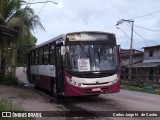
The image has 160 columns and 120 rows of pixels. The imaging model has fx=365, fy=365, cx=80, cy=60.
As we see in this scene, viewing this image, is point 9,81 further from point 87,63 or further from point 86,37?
point 87,63

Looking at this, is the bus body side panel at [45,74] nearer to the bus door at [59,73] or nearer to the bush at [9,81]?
the bus door at [59,73]

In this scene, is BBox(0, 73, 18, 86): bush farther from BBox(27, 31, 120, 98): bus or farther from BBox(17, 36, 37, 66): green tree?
BBox(27, 31, 120, 98): bus

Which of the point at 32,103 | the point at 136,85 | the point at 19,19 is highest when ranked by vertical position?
the point at 19,19

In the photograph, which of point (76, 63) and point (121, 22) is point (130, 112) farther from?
point (121, 22)

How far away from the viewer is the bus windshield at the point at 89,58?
48.5ft

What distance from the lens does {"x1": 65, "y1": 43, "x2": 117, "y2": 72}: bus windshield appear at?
582 inches

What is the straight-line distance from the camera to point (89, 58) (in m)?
14.9

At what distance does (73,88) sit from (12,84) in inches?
496

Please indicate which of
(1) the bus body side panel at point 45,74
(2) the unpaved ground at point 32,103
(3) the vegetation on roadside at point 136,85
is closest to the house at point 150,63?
(3) the vegetation on roadside at point 136,85

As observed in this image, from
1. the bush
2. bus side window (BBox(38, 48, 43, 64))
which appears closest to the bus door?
bus side window (BBox(38, 48, 43, 64))

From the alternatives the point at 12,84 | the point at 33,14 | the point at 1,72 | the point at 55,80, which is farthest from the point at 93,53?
the point at 1,72

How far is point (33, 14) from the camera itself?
24656 millimetres

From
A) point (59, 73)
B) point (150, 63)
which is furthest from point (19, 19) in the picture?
point (150, 63)

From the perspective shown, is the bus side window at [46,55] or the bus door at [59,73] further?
the bus side window at [46,55]
